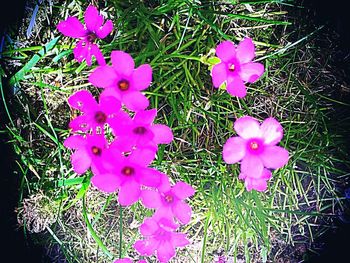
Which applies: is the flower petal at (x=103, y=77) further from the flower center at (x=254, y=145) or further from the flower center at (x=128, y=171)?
the flower center at (x=254, y=145)

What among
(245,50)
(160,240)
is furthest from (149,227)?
(245,50)

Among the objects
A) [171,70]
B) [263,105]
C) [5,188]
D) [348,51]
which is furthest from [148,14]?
[5,188]

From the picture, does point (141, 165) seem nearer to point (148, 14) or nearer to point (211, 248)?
point (148, 14)

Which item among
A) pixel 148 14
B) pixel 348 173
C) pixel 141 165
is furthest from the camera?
pixel 348 173

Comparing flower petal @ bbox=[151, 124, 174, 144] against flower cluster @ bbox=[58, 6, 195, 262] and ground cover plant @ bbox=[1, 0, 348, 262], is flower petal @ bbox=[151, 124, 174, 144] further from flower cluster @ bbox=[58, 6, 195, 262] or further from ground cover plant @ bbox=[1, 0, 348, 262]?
ground cover plant @ bbox=[1, 0, 348, 262]

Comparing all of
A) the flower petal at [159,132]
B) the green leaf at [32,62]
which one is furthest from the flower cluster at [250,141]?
the green leaf at [32,62]

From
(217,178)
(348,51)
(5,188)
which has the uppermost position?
(348,51)
